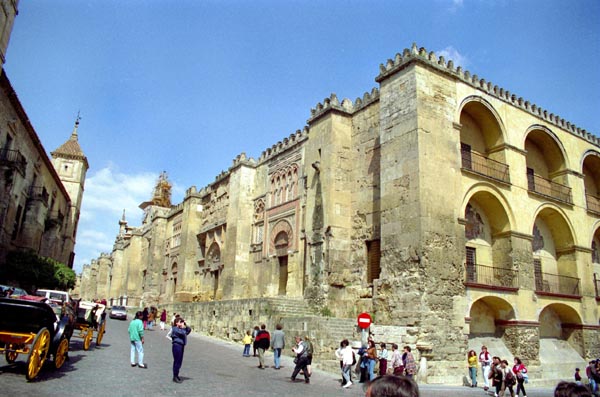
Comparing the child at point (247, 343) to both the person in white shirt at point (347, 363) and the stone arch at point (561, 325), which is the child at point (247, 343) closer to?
the person in white shirt at point (347, 363)

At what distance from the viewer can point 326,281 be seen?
17.8m

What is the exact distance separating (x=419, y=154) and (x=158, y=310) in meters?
26.5

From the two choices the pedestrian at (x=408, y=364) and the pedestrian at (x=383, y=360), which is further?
the pedestrian at (x=383, y=360)

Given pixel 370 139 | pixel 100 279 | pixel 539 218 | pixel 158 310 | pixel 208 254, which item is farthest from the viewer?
pixel 100 279

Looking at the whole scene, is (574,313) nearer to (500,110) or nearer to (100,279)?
(500,110)

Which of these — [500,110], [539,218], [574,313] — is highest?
[500,110]

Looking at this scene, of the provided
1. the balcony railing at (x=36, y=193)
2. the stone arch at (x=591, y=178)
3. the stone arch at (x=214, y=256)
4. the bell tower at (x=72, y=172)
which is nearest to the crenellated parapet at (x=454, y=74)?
the stone arch at (x=591, y=178)

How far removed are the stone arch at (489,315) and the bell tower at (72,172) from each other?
42805 millimetres

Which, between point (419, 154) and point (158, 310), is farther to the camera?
point (158, 310)

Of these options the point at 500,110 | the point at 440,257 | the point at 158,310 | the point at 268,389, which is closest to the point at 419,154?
the point at 440,257

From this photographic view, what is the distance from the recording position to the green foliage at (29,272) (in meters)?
23.2

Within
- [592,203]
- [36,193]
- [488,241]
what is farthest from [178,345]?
[36,193]

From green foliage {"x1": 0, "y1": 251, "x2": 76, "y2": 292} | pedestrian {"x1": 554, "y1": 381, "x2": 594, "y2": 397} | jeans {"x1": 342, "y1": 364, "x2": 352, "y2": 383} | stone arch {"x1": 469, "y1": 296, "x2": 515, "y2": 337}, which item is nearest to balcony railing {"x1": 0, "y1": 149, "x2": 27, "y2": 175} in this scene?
green foliage {"x1": 0, "y1": 251, "x2": 76, "y2": 292}

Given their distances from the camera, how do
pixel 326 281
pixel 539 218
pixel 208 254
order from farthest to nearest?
pixel 208 254, pixel 539 218, pixel 326 281
